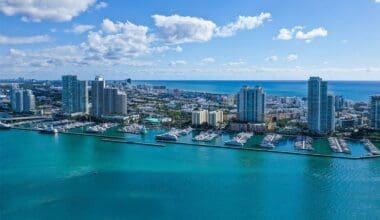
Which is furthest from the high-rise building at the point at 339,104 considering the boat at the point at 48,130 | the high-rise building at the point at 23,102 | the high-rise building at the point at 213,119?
the high-rise building at the point at 23,102

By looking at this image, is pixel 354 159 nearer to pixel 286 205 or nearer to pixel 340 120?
pixel 286 205

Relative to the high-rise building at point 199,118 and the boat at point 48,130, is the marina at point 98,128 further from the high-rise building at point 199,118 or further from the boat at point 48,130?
the high-rise building at point 199,118

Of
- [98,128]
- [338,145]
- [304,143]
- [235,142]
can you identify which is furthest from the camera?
[98,128]

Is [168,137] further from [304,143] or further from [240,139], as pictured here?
[304,143]

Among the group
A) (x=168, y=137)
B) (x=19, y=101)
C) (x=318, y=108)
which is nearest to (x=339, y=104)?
(x=318, y=108)

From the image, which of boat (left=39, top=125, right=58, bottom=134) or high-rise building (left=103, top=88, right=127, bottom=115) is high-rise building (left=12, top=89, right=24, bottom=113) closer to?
high-rise building (left=103, top=88, right=127, bottom=115)
